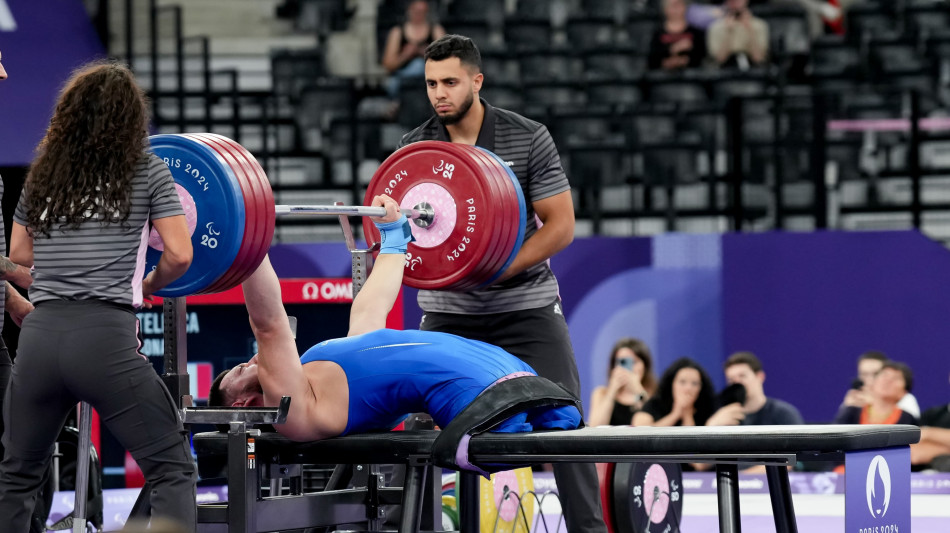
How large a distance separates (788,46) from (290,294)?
5.39 meters

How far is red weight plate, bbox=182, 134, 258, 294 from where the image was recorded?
3451 mm

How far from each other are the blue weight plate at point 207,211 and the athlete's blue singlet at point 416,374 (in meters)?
0.38

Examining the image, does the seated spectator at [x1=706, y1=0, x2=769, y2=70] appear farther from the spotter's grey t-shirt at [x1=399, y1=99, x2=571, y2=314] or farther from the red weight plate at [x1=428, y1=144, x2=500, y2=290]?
the red weight plate at [x1=428, y1=144, x2=500, y2=290]

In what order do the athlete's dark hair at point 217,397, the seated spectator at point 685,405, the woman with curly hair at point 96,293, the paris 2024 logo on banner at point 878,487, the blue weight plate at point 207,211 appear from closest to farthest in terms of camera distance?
the woman with curly hair at point 96,293 < the paris 2024 logo on banner at point 878,487 < the blue weight plate at point 207,211 < the athlete's dark hair at point 217,397 < the seated spectator at point 685,405

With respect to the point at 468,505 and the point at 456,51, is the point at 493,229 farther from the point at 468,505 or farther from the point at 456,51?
the point at 468,505

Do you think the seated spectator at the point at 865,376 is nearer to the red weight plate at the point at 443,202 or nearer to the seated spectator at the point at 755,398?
the seated spectator at the point at 755,398

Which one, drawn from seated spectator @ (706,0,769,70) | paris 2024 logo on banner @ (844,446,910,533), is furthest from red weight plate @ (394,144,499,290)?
seated spectator @ (706,0,769,70)

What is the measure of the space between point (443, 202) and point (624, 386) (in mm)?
2634

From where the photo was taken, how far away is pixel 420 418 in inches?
165

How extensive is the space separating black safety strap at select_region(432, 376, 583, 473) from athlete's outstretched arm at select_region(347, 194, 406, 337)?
1.92 ft

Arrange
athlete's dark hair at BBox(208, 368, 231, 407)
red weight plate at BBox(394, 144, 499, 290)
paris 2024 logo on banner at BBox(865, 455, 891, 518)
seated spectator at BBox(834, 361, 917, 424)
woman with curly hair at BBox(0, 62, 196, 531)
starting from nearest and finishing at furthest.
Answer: woman with curly hair at BBox(0, 62, 196, 531)
paris 2024 logo on banner at BBox(865, 455, 891, 518)
athlete's dark hair at BBox(208, 368, 231, 407)
red weight plate at BBox(394, 144, 499, 290)
seated spectator at BBox(834, 361, 917, 424)

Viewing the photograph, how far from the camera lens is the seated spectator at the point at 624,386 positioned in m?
6.54

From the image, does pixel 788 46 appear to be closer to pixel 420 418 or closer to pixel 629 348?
pixel 629 348

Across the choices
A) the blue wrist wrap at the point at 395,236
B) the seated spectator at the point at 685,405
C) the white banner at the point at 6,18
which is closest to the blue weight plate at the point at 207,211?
the blue wrist wrap at the point at 395,236
